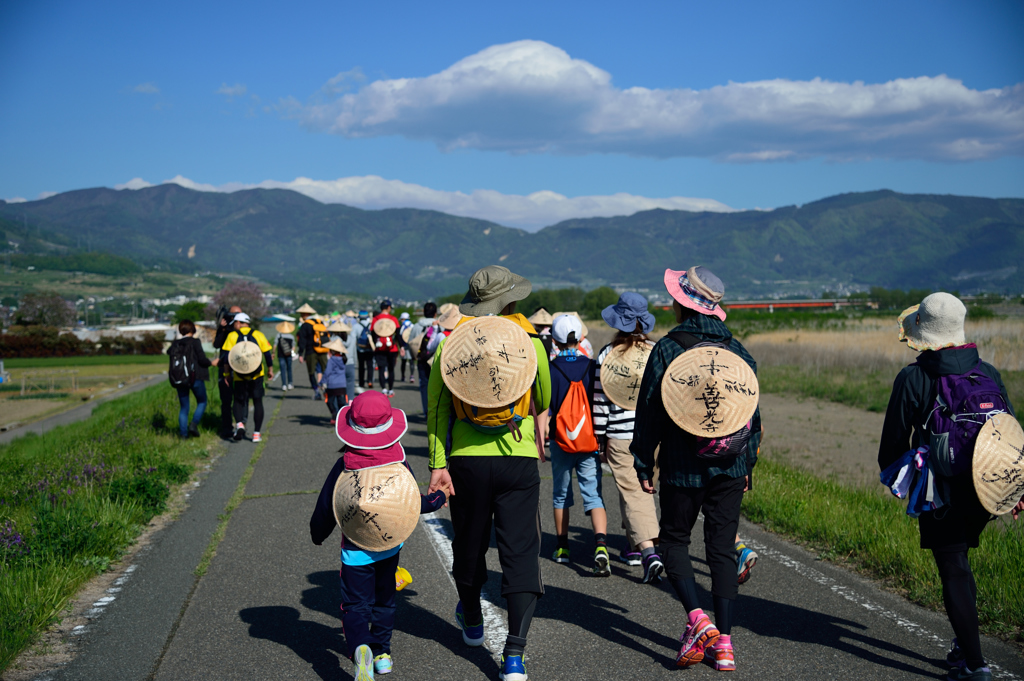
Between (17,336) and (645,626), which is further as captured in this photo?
(17,336)

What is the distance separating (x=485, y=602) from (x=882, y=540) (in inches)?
119

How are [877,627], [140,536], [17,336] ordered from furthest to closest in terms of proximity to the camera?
1. [17,336]
2. [140,536]
3. [877,627]

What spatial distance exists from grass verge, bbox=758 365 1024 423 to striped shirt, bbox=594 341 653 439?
12.2 meters

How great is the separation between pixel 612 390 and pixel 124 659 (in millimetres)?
3534

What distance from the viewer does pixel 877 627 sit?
421 centimetres

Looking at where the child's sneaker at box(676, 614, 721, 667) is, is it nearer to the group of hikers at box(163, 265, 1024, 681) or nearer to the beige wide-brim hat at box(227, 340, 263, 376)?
the group of hikers at box(163, 265, 1024, 681)

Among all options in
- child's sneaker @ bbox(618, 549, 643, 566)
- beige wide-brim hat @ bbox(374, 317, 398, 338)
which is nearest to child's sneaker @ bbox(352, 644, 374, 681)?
child's sneaker @ bbox(618, 549, 643, 566)

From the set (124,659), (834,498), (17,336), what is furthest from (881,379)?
(17,336)

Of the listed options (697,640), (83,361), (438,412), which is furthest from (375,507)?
(83,361)

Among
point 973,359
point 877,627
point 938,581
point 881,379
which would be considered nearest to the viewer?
point 973,359

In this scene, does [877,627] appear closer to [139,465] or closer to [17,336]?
[139,465]

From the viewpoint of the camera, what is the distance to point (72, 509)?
5.92m

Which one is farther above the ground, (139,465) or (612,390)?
(612,390)

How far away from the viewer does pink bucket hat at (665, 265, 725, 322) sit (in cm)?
388
